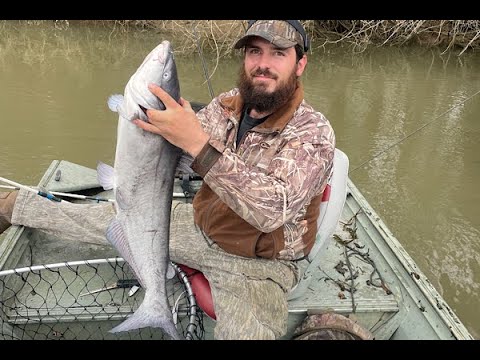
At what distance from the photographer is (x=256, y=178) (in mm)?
2602

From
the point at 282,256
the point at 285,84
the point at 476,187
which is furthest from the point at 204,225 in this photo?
the point at 476,187

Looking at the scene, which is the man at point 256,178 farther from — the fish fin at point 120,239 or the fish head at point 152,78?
the fish fin at point 120,239

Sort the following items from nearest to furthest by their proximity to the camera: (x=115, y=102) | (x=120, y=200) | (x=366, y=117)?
(x=115, y=102) → (x=120, y=200) → (x=366, y=117)

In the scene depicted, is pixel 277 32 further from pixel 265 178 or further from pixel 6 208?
pixel 6 208

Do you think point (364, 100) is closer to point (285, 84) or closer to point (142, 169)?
point (285, 84)

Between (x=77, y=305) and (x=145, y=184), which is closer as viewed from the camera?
(x=145, y=184)

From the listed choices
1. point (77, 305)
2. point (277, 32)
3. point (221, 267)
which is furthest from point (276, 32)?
point (77, 305)

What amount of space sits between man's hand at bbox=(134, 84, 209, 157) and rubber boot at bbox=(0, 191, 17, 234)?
230 centimetres

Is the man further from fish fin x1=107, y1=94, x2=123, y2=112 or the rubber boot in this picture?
the rubber boot

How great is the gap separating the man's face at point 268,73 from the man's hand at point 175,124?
746mm

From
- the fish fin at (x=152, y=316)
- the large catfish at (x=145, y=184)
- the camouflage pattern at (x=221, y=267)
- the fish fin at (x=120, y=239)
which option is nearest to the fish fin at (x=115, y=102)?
the large catfish at (x=145, y=184)

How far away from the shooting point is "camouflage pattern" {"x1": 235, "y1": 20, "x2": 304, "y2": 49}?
2.93 m

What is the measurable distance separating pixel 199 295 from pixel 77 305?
3.14 feet

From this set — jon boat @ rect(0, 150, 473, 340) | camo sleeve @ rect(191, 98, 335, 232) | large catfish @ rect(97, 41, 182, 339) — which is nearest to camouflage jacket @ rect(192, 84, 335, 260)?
camo sleeve @ rect(191, 98, 335, 232)
